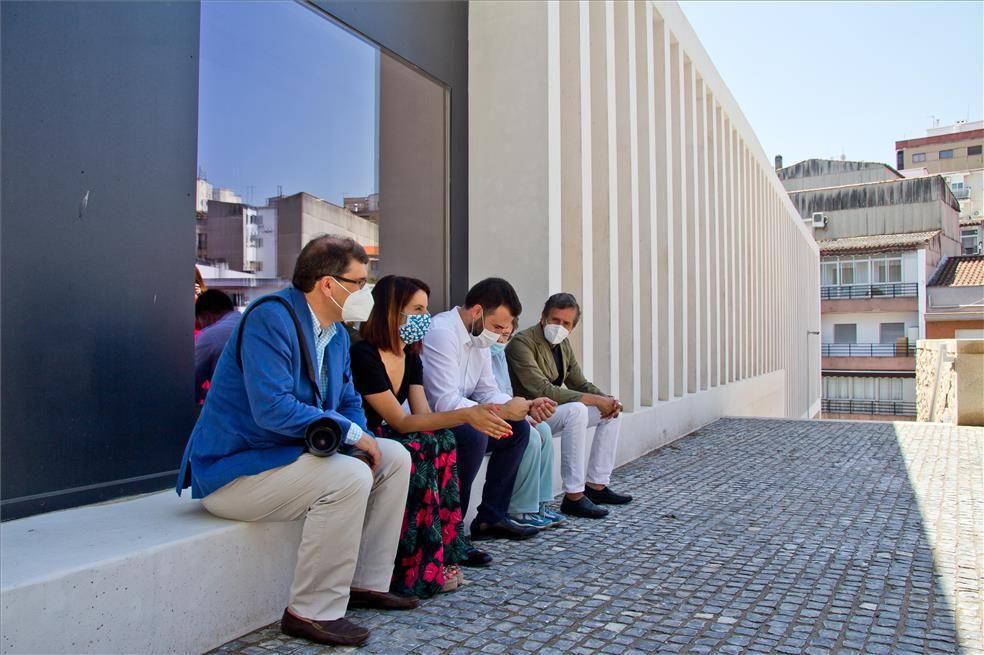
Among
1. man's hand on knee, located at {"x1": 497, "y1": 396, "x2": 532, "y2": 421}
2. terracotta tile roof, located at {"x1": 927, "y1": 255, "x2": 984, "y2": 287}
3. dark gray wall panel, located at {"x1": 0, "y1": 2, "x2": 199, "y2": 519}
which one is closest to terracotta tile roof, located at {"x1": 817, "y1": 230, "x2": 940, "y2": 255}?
terracotta tile roof, located at {"x1": 927, "y1": 255, "x2": 984, "y2": 287}

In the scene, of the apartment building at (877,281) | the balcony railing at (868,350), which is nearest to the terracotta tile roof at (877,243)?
the apartment building at (877,281)

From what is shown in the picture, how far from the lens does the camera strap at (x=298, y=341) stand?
3.21 metres

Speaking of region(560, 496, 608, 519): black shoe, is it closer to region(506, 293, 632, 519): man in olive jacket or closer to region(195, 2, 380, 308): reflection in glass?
region(506, 293, 632, 519): man in olive jacket

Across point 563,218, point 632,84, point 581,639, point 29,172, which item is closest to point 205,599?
point 581,639

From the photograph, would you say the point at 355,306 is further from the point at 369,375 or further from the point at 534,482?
the point at 534,482

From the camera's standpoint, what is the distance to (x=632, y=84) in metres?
9.04

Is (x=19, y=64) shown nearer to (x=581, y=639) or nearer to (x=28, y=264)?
(x=28, y=264)

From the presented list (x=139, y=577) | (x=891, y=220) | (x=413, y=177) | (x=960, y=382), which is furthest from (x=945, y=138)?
(x=139, y=577)

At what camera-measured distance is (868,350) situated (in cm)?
4553

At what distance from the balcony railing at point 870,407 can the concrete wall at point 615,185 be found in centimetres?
3427

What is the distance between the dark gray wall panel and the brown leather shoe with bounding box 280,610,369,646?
1.24 metres

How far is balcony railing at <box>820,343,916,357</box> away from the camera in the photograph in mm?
43694

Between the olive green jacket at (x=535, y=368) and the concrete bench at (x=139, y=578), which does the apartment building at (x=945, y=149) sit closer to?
the olive green jacket at (x=535, y=368)

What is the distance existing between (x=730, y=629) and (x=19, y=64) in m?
3.86
